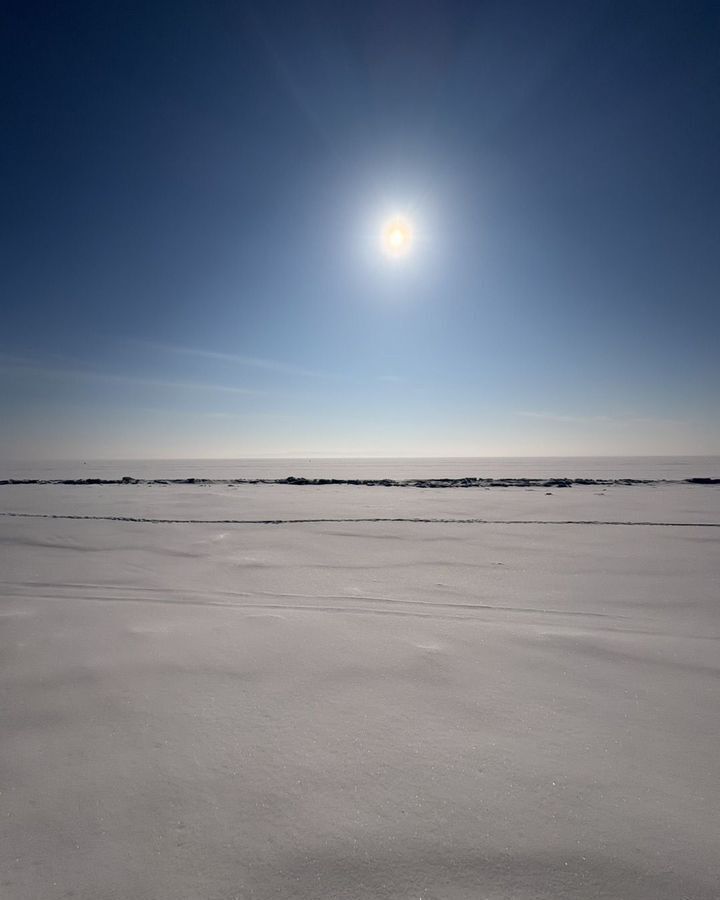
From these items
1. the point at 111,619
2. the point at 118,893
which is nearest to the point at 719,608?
the point at 118,893

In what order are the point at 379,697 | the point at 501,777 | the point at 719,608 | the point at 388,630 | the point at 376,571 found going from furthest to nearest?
the point at 376,571 < the point at 719,608 < the point at 388,630 < the point at 379,697 < the point at 501,777

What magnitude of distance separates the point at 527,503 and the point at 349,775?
1459 centimetres

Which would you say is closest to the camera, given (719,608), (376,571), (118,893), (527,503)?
(118,893)

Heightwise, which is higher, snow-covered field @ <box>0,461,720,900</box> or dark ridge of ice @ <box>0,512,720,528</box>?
dark ridge of ice @ <box>0,512,720,528</box>

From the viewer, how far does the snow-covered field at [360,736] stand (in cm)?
186

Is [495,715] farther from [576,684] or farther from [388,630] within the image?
[388,630]

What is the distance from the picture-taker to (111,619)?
4.67 m

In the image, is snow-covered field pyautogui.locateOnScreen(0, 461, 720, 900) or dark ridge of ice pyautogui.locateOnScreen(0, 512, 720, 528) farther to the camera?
dark ridge of ice pyautogui.locateOnScreen(0, 512, 720, 528)

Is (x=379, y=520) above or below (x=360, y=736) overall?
above

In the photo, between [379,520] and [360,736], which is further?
[379,520]

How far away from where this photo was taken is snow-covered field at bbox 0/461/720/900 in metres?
1.86

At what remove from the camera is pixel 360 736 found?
107 inches

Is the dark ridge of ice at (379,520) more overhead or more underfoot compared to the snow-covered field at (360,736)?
more overhead

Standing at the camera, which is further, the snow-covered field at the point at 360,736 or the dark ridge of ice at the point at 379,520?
the dark ridge of ice at the point at 379,520
